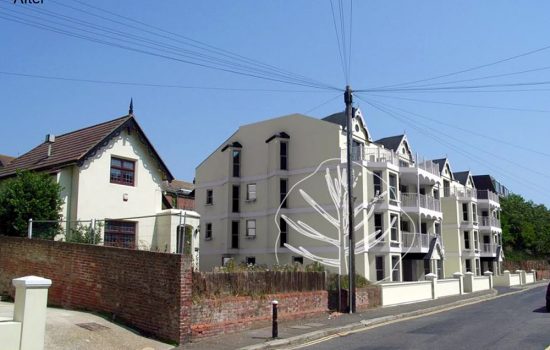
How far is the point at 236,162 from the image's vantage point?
149 feet

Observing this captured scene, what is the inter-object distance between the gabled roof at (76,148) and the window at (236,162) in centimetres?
1954

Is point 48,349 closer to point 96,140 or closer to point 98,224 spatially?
point 98,224

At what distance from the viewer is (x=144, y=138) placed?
2478 centimetres

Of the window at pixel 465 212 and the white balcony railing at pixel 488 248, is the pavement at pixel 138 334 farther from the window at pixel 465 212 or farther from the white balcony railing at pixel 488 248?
the white balcony railing at pixel 488 248

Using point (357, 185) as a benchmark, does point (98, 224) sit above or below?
below

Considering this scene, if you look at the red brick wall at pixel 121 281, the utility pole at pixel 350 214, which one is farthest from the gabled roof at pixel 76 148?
the utility pole at pixel 350 214

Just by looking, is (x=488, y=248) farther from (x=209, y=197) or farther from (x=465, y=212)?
(x=209, y=197)

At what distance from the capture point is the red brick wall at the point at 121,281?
1372 cm

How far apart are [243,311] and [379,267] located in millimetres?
24572

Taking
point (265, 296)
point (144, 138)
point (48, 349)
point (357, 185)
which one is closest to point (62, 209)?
Answer: point (144, 138)

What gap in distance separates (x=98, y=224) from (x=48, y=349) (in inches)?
293

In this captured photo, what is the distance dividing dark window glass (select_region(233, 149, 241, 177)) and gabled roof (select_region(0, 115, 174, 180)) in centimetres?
1954

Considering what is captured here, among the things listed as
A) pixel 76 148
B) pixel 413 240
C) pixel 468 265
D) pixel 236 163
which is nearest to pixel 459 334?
pixel 76 148

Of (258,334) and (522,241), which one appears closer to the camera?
(258,334)
